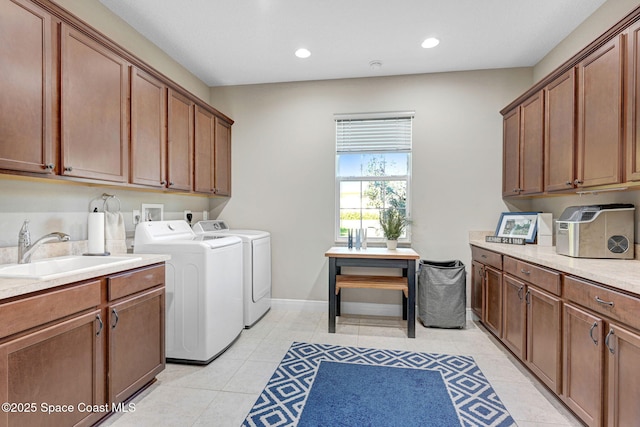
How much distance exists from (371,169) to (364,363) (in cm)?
215

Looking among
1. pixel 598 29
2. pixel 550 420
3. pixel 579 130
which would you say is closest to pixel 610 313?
pixel 550 420

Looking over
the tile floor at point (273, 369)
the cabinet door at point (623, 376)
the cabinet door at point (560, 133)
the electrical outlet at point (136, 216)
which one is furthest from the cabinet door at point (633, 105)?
the electrical outlet at point (136, 216)

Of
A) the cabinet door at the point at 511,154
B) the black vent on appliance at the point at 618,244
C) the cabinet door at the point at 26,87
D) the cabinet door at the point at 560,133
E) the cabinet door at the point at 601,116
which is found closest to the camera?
the cabinet door at the point at 26,87

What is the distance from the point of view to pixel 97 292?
5.37 feet

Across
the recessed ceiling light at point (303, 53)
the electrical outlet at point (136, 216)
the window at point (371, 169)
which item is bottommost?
the electrical outlet at point (136, 216)

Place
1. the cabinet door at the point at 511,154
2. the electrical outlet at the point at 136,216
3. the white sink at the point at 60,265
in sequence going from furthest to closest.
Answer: the cabinet door at the point at 511,154 → the electrical outlet at the point at 136,216 → the white sink at the point at 60,265

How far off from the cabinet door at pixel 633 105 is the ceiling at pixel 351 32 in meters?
0.82

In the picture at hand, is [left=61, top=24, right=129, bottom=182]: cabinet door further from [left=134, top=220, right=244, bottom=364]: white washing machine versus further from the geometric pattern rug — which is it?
the geometric pattern rug

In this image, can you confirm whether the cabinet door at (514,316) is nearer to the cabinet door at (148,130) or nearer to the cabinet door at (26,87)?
the cabinet door at (148,130)

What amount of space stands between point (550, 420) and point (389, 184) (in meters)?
2.50

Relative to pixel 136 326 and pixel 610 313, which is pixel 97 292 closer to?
pixel 136 326

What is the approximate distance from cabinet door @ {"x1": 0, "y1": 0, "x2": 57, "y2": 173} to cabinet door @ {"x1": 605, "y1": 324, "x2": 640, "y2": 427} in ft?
9.80

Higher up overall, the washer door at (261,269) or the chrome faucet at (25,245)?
the chrome faucet at (25,245)

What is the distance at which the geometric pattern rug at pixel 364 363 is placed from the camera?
5.93 feet
